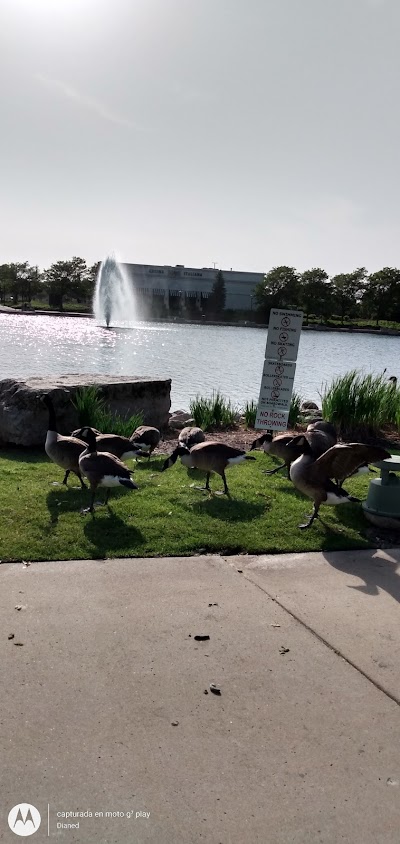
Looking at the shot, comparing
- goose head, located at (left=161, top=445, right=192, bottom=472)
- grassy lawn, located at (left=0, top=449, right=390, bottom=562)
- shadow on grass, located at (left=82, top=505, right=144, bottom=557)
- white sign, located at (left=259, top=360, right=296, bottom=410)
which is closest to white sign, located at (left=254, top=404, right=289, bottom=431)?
white sign, located at (left=259, top=360, right=296, bottom=410)

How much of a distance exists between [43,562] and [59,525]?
83 cm

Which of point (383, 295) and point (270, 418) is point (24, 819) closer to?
point (270, 418)

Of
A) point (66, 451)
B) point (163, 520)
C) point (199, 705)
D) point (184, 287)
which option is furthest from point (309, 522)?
point (184, 287)

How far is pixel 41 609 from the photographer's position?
3977 mm

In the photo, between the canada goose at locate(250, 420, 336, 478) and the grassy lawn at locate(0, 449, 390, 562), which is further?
Answer: the canada goose at locate(250, 420, 336, 478)

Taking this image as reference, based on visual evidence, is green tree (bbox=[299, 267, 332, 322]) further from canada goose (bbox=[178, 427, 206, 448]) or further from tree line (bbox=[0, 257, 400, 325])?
canada goose (bbox=[178, 427, 206, 448])

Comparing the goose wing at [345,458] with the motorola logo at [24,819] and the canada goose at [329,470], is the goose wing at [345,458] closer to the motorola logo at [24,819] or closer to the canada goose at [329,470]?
the canada goose at [329,470]

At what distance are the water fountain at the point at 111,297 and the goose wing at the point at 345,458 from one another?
205 ft

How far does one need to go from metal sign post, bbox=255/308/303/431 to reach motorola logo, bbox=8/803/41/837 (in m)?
8.28

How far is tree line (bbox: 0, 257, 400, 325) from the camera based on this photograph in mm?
98000

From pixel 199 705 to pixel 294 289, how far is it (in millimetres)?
98952

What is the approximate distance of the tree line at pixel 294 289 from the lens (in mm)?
98000

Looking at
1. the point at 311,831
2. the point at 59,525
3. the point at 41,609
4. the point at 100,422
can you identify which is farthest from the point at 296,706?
the point at 100,422

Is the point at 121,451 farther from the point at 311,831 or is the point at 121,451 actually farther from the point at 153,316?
the point at 153,316
